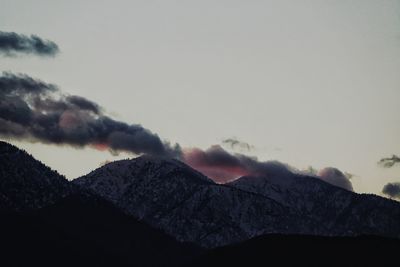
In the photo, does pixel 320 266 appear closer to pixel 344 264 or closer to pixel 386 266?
pixel 344 264

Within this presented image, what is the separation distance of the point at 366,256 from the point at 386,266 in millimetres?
12156

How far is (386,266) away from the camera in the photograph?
188125 mm

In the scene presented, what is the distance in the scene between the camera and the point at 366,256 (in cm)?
19988

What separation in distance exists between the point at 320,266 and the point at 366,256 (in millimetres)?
15770

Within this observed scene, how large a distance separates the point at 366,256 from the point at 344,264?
973 cm

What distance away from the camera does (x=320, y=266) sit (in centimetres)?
19988

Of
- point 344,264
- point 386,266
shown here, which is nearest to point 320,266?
point 344,264

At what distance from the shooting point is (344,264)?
19538 centimetres

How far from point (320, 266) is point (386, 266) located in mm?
22020
